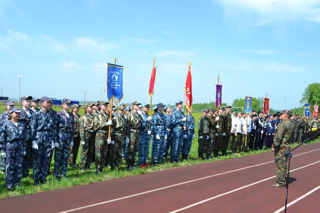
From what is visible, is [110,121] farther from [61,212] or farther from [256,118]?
[256,118]

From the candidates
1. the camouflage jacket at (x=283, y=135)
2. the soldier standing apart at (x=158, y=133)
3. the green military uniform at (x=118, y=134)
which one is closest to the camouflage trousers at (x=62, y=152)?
the green military uniform at (x=118, y=134)

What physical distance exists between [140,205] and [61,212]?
1541mm

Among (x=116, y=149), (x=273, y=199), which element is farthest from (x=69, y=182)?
(x=273, y=199)

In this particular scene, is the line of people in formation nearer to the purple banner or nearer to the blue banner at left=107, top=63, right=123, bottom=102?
the blue banner at left=107, top=63, right=123, bottom=102

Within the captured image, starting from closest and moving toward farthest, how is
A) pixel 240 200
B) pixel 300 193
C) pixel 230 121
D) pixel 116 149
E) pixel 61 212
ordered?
pixel 61 212 < pixel 240 200 < pixel 300 193 < pixel 116 149 < pixel 230 121

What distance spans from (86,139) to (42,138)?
2094 millimetres

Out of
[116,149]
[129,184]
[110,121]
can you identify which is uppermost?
[110,121]

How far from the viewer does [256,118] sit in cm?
1661

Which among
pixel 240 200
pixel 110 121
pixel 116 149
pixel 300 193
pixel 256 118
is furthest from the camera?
pixel 256 118

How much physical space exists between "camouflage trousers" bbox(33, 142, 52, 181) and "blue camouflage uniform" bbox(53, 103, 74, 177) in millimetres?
325

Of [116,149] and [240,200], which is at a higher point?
[116,149]

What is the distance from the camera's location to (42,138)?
7477mm

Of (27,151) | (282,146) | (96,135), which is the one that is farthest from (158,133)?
(27,151)

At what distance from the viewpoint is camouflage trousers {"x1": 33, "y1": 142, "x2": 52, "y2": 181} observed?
24.5ft
